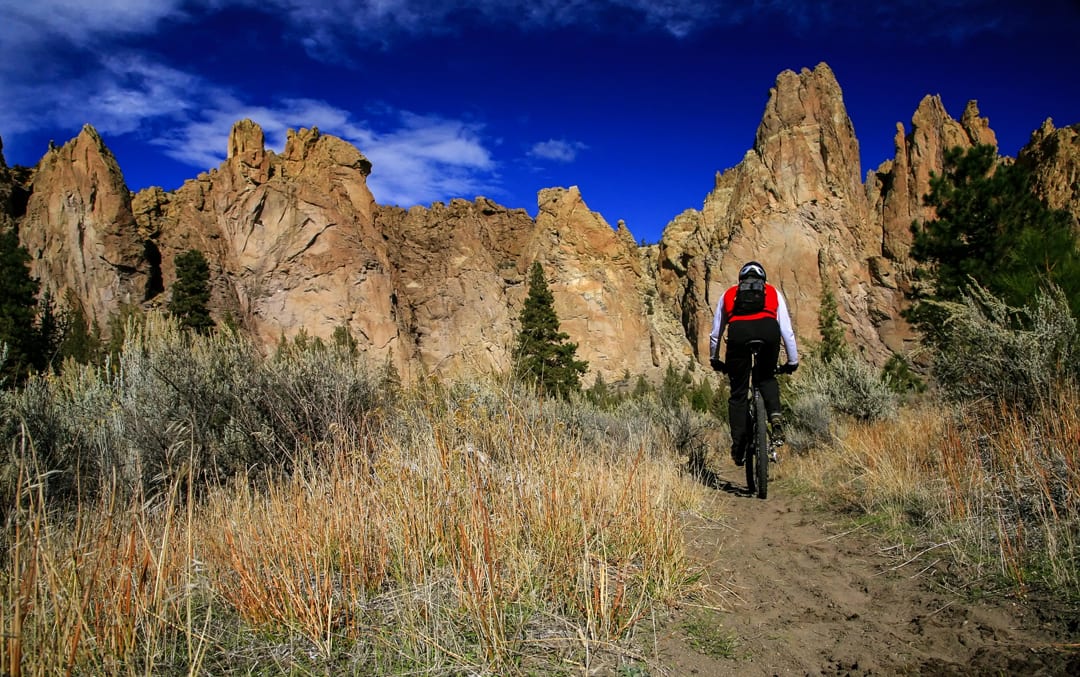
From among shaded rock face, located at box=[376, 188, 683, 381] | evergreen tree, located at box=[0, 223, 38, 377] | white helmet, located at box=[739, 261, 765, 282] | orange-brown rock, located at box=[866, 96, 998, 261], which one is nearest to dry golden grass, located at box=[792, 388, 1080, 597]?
white helmet, located at box=[739, 261, 765, 282]

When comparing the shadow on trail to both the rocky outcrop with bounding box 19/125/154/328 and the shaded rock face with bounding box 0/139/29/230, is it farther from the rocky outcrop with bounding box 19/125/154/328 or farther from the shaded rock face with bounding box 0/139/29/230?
the shaded rock face with bounding box 0/139/29/230

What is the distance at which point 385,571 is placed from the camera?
2.47 meters

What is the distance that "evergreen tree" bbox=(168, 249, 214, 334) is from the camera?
34500 mm

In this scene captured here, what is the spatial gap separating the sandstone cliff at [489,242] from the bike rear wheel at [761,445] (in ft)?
130

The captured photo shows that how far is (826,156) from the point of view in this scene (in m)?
53.3

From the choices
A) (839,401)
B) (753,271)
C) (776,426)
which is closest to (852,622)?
(776,426)

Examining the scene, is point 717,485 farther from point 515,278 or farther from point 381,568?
point 515,278

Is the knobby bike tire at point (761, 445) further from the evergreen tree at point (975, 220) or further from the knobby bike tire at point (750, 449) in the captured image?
the evergreen tree at point (975, 220)

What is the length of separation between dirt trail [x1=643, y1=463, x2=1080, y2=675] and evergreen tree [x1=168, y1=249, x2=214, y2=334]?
37.9 metres

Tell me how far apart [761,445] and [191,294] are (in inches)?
1573

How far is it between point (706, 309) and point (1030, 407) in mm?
52985

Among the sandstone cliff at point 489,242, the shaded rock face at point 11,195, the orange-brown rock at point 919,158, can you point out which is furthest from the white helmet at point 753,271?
the orange-brown rock at point 919,158

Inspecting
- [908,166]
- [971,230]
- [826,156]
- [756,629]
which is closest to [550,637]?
[756,629]

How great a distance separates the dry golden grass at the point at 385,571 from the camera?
1835mm
